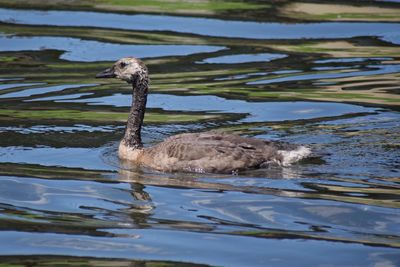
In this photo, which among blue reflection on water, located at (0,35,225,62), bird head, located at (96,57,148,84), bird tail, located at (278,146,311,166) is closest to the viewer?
bird tail, located at (278,146,311,166)

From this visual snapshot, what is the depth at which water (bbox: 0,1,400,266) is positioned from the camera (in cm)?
999

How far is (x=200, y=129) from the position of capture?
1508 centimetres

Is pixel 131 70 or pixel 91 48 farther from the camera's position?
pixel 91 48

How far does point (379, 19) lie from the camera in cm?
2191

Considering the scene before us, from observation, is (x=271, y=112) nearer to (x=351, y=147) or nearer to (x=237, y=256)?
(x=351, y=147)

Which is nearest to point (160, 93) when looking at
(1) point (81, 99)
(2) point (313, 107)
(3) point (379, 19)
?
(1) point (81, 99)

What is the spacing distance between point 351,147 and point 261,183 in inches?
72.3

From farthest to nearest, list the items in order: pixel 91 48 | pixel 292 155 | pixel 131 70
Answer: pixel 91 48, pixel 131 70, pixel 292 155

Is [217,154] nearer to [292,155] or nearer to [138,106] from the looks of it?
[292,155]

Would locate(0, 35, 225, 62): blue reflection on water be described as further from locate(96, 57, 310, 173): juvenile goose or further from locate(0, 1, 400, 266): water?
locate(96, 57, 310, 173): juvenile goose

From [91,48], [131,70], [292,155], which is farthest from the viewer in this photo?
[91,48]

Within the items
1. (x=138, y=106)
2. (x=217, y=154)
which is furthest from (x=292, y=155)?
(x=138, y=106)

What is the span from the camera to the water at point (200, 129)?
32.8 ft

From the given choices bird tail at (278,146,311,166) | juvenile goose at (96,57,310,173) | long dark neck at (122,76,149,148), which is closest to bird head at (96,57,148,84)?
long dark neck at (122,76,149,148)
